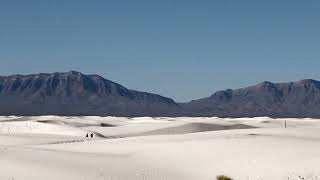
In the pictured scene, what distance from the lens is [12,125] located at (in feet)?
236

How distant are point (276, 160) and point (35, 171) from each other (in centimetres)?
987

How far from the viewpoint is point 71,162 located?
22984mm

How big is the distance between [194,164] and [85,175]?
233 inches

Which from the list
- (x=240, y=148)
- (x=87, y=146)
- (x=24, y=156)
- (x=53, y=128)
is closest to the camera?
(x=24, y=156)

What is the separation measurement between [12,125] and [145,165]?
50911 mm

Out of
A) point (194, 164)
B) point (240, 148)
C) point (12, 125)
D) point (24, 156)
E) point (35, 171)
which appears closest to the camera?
point (35, 171)

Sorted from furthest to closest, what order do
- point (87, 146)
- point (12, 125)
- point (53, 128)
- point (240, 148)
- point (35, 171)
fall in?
point (12, 125), point (53, 128), point (87, 146), point (240, 148), point (35, 171)

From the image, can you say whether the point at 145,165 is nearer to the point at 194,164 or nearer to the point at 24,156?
the point at 194,164

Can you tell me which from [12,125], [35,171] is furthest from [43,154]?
[12,125]

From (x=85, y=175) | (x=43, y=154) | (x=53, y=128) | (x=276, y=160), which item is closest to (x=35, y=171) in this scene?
(x=85, y=175)

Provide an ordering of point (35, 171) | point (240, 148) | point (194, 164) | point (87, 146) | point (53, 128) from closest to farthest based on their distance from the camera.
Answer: point (35, 171) < point (194, 164) < point (240, 148) < point (87, 146) < point (53, 128)

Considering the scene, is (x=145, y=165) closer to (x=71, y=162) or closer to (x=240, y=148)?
(x=71, y=162)

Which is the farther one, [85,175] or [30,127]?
[30,127]

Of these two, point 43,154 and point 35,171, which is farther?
point 43,154
